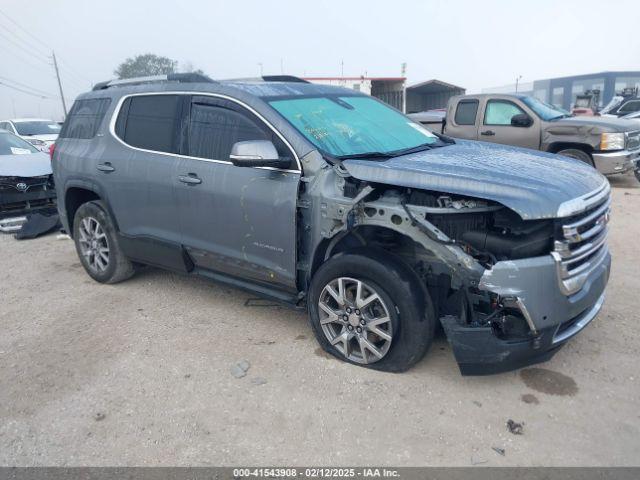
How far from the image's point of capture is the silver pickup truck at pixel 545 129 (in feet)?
27.9

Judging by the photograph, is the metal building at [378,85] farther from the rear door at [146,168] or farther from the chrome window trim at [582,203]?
the chrome window trim at [582,203]

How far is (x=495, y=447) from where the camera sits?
266 centimetres

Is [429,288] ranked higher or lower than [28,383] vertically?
higher

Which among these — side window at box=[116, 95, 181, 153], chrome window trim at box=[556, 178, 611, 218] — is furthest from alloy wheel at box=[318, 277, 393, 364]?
side window at box=[116, 95, 181, 153]

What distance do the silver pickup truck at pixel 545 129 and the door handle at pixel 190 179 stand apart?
264 inches

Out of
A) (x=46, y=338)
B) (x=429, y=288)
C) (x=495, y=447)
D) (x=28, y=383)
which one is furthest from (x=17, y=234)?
(x=495, y=447)

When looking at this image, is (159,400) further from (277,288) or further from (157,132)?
(157,132)

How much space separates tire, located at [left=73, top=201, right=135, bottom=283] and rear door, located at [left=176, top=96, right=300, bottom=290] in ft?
3.77

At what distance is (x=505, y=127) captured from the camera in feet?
29.8

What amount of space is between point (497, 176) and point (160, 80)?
3.05 meters

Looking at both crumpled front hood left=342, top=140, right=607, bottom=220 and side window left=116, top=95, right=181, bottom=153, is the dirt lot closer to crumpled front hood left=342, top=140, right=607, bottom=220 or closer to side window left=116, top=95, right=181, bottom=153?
crumpled front hood left=342, top=140, right=607, bottom=220

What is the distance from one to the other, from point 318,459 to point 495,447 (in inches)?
37.0

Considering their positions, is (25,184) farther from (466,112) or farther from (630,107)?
(630,107)

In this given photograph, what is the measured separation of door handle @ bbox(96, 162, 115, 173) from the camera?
15.0ft
